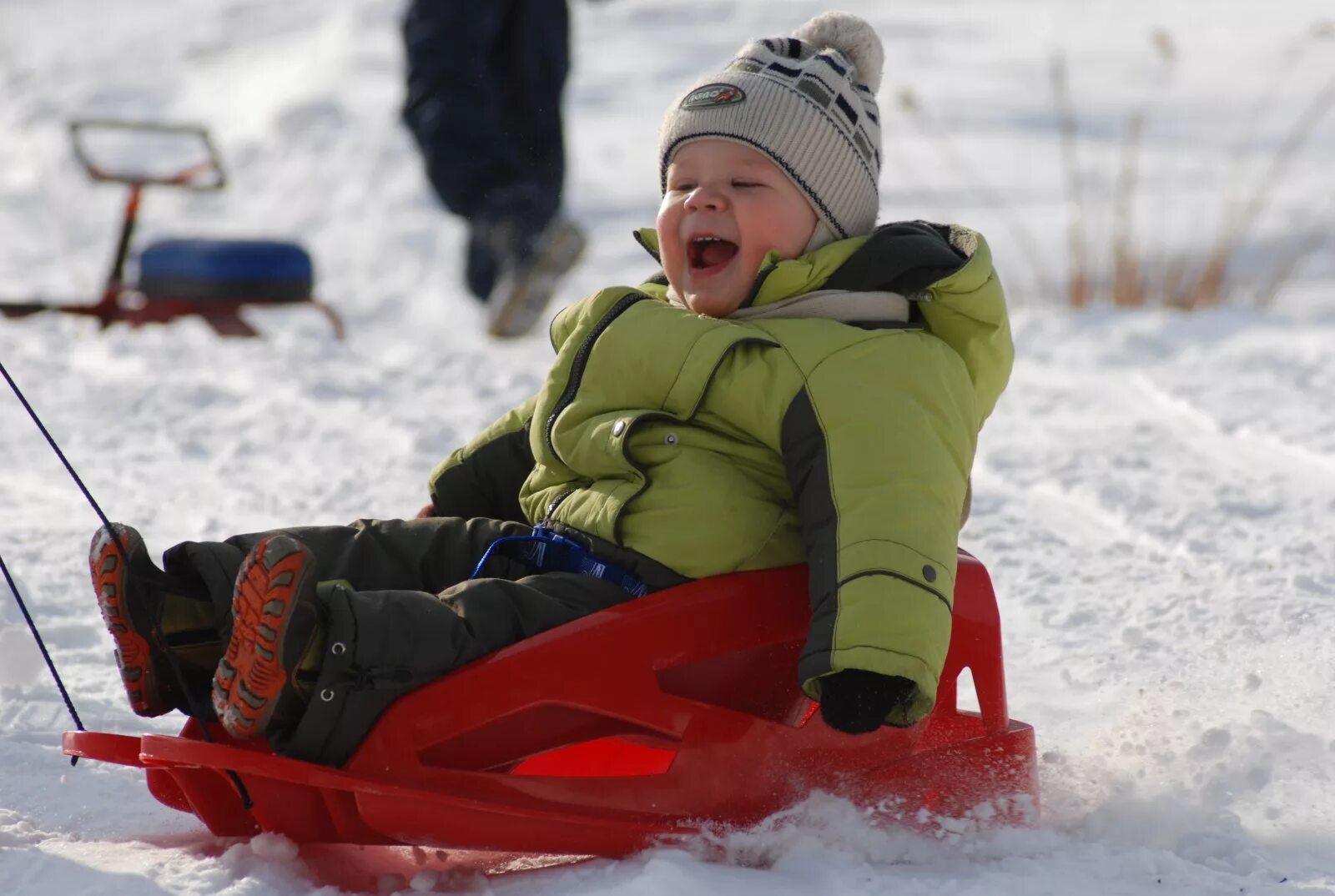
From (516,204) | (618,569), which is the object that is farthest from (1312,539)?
(516,204)

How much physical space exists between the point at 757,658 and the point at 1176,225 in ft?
18.1

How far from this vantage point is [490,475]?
2.45 metres

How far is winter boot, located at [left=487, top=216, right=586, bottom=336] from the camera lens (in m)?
5.56

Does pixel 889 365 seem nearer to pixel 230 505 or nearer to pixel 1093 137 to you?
pixel 230 505

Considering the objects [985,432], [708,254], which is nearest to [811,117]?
[708,254]

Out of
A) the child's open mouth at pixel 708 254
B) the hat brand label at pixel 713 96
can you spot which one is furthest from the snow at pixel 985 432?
the hat brand label at pixel 713 96

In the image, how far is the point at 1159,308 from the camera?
5648mm

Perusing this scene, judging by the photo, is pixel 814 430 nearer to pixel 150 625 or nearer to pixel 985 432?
pixel 150 625

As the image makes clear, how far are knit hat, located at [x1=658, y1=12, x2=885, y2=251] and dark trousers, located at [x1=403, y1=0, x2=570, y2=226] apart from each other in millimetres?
3420

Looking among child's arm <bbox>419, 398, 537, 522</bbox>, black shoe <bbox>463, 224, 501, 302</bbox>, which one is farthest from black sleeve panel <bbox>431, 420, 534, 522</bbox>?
black shoe <bbox>463, 224, 501, 302</bbox>

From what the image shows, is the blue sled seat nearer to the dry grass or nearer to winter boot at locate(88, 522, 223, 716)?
the dry grass

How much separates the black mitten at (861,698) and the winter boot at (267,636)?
1.88 ft

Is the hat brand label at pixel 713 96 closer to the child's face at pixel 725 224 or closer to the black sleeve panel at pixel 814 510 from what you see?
the child's face at pixel 725 224

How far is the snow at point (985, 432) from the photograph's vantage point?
1.92 m
